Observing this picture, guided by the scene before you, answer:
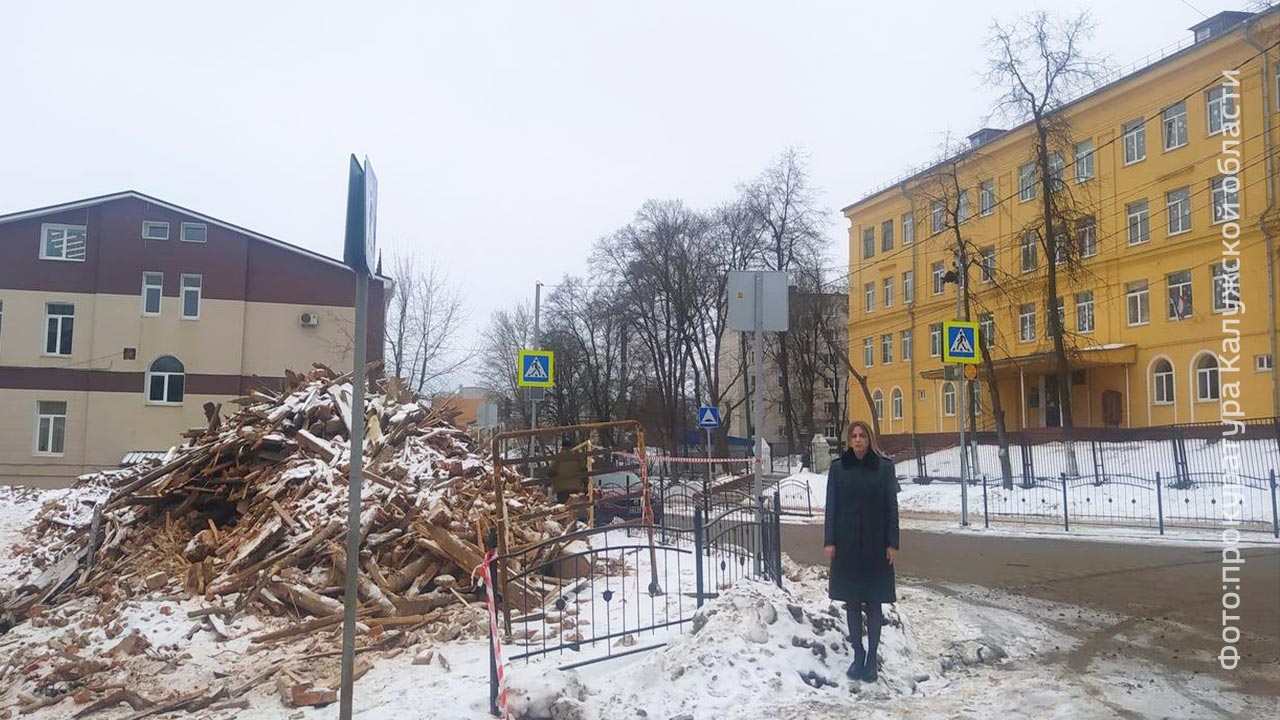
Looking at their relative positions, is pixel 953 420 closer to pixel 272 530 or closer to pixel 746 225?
pixel 746 225

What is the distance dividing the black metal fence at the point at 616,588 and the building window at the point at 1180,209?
32.0 meters

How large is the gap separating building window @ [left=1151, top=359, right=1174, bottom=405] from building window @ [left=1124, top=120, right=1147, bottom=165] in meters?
8.42

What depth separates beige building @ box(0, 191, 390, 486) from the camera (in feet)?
110

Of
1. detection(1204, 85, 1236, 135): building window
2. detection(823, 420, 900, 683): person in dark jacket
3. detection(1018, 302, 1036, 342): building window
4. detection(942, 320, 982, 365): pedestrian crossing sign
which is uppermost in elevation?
detection(1204, 85, 1236, 135): building window

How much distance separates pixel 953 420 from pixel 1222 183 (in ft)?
59.8

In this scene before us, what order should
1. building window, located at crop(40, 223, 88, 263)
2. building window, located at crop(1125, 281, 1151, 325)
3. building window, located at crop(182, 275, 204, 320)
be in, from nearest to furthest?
1. building window, located at crop(40, 223, 88, 263)
2. building window, located at crop(182, 275, 204, 320)
3. building window, located at crop(1125, 281, 1151, 325)

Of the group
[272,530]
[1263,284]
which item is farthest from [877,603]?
[1263,284]

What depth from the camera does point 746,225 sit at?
45.2 m

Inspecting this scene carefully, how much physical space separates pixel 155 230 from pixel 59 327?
521cm

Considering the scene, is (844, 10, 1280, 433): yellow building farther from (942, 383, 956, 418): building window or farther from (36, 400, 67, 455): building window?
(36, 400, 67, 455): building window

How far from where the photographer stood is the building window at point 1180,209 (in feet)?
109

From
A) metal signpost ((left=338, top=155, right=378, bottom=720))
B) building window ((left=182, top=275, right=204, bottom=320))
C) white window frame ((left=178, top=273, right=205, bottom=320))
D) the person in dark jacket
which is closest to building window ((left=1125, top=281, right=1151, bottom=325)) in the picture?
the person in dark jacket

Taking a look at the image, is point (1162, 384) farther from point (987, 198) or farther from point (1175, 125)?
point (987, 198)

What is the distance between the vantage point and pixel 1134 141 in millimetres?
35531
